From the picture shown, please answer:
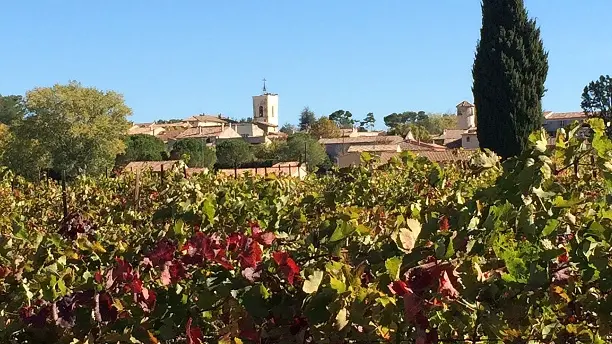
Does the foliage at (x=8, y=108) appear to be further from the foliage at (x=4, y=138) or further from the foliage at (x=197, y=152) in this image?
the foliage at (x=4, y=138)

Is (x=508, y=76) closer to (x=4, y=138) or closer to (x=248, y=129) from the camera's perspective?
(x=4, y=138)

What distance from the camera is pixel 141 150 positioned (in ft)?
149

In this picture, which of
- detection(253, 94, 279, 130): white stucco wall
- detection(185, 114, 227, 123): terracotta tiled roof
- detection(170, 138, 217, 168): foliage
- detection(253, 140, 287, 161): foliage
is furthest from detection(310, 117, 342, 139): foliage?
detection(170, 138, 217, 168): foliage

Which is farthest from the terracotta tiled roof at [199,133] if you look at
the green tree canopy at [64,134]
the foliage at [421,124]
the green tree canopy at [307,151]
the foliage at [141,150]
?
the green tree canopy at [64,134]

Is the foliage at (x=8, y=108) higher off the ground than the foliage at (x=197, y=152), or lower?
higher

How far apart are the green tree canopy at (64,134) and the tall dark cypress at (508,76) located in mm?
20030

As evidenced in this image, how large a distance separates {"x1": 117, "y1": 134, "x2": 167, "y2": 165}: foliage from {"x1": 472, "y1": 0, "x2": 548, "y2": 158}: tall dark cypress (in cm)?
2499

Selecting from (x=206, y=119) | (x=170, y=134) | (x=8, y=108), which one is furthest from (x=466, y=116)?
(x=8, y=108)

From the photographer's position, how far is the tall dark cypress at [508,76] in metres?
22.6

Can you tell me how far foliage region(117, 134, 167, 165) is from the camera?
44.2 meters

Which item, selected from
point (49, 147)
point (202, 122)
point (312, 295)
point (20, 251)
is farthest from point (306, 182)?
point (202, 122)

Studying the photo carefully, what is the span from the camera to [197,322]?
1568 mm

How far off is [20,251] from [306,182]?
5550mm

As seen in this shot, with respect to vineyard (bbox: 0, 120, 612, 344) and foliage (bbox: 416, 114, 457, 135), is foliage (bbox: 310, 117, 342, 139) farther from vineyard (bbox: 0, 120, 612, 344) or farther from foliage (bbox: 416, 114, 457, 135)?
vineyard (bbox: 0, 120, 612, 344)
